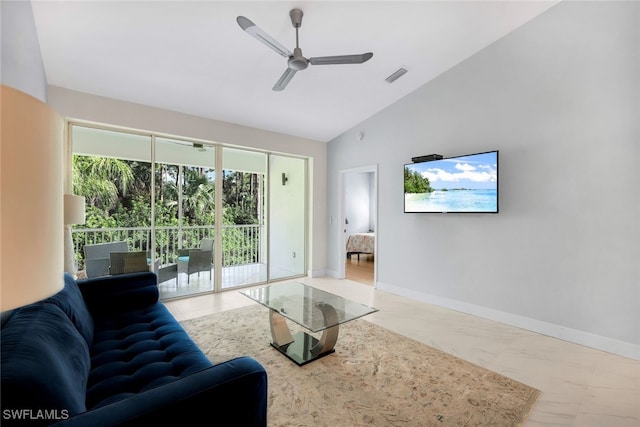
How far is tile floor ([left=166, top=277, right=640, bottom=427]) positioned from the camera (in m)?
1.90

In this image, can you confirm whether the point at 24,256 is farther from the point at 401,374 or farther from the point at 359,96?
the point at 359,96

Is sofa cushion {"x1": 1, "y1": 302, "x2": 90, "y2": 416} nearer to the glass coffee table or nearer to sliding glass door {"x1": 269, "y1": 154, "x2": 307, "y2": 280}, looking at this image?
the glass coffee table

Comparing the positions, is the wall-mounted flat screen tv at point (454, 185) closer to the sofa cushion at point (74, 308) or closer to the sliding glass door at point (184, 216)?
the sliding glass door at point (184, 216)

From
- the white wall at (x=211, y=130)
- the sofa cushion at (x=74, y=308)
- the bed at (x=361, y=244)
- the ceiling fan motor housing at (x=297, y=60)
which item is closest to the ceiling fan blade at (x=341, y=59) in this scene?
the ceiling fan motor housing at (x=297, y=60)

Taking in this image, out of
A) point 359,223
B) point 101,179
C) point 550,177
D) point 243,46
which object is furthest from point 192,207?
point 359,223

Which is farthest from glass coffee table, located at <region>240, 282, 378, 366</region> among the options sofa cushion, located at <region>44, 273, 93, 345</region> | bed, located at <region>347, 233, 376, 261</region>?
bed, located at <region>347, 233, 376, 261</region>

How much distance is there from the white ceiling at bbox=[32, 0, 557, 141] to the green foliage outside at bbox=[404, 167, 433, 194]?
4.00 feet

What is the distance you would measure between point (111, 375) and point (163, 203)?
2.81 m

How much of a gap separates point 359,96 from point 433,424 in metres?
3.78

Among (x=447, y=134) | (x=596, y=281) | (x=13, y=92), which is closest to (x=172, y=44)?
(x=13, y=92)

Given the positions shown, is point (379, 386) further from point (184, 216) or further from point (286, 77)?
point (184, 216)

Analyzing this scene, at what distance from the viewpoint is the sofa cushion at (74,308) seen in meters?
1.72

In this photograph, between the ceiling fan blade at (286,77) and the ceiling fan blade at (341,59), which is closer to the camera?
the ceiling fan blade at (341,59)

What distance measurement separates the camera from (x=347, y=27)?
109 inches
